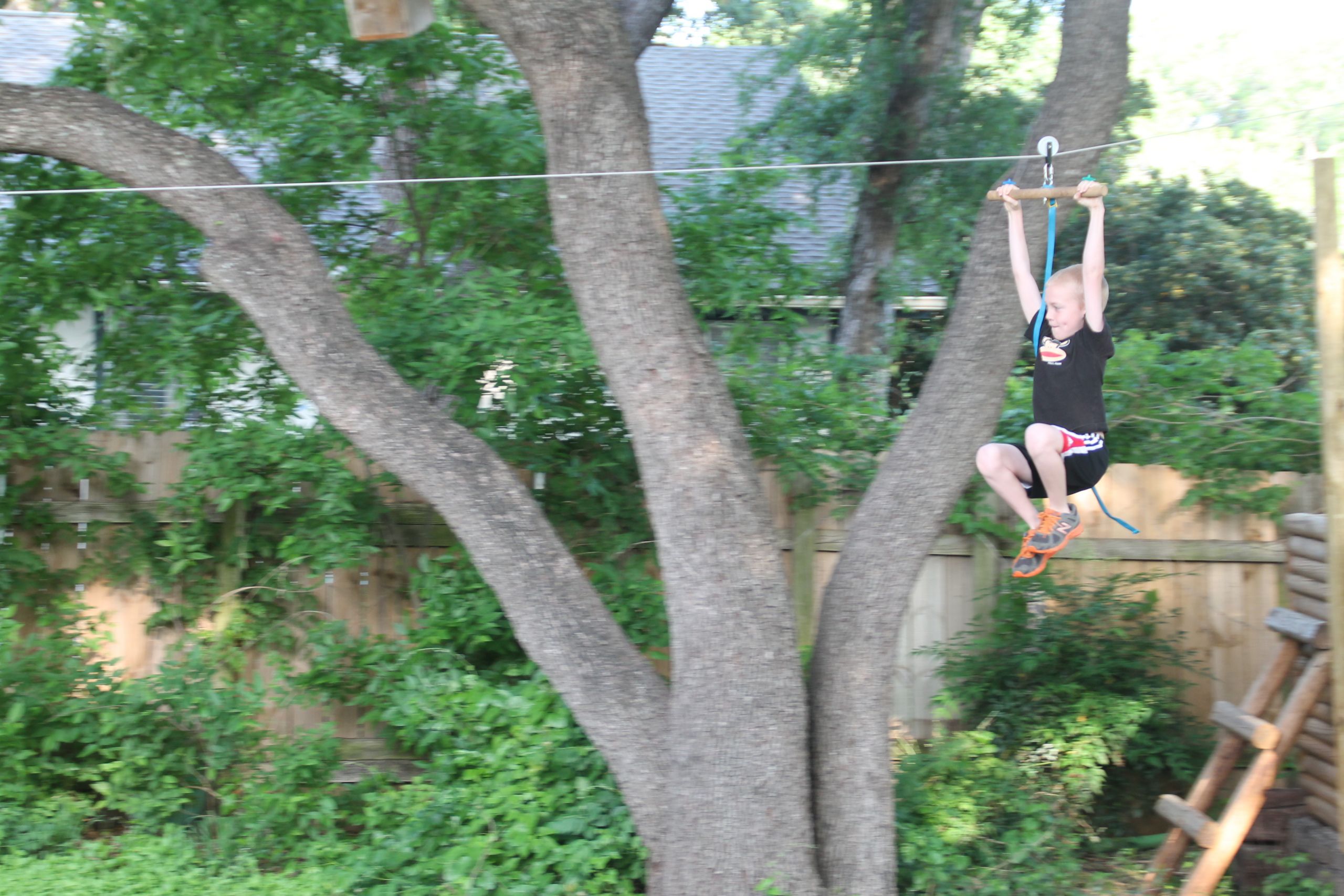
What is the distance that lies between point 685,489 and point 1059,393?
1.42 metres

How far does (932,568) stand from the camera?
6.36 m

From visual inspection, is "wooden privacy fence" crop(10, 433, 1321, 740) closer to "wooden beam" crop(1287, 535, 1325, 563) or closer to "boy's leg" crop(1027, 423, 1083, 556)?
"wooden beam" crop(1287, 535, 1325, 563)

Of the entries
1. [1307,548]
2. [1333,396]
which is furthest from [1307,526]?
[1333,396]

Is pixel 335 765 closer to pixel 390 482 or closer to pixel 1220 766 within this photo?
pixel 390 482

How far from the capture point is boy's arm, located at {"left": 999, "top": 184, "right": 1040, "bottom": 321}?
4223 millimetres

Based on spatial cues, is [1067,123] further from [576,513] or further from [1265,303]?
[1265,303]

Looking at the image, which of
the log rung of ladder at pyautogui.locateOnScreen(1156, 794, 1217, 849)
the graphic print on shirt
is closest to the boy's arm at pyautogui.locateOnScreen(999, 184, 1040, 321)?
the graphic print on shirt

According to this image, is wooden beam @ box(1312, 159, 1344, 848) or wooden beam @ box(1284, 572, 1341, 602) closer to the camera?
wooden beam @ box(1312, 159, 1344, 848)

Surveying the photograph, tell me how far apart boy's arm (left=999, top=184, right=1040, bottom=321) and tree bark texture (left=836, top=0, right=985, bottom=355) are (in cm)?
471

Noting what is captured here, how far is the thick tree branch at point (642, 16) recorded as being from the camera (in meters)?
6.34

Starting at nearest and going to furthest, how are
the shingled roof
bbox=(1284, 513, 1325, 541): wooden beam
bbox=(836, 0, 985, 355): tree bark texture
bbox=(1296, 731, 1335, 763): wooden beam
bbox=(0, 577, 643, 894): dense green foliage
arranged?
bbox=(0, 577, 643, 894): dense green foliage → bbox=(1296, 731, 1335, 763): wooden beam → bbox=(1284, 513, 1325, 541): wooden beam → bbox=(836, 0, 985, 355): tree bark texture → the shingled roof

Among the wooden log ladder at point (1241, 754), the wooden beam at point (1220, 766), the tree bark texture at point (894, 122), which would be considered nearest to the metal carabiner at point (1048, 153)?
the wooden log ladder at point (1241, 754)

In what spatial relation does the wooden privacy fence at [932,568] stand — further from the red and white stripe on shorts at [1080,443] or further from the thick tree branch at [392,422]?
the red and white stripe on shorts at [1080,443]

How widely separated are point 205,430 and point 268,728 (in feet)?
5.24
